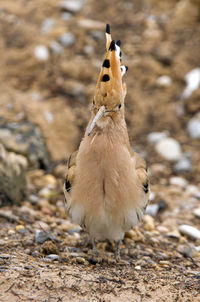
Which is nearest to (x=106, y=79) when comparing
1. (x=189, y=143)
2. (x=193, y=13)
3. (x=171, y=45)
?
(x=189, y=143)

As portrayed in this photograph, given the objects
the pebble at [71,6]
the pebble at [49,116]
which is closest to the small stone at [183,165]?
the pebble at [49,116]

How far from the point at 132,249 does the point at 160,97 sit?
11.4ft

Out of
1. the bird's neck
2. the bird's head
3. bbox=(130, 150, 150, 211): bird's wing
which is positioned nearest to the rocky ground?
bbox=(130, 150, 150, 211): bird's wing

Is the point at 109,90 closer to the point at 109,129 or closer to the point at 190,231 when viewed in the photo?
the point at 109,129

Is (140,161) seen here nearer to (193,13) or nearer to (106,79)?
(106,79)

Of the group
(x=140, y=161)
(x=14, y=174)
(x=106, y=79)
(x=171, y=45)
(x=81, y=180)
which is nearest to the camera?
(x=106, y=79)

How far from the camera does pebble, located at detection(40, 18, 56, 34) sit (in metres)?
7.53

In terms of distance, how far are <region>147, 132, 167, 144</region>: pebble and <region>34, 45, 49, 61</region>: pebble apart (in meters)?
2.15

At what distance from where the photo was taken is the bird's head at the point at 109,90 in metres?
3.11

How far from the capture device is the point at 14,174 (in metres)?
4.85

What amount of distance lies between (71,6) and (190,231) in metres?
4.99

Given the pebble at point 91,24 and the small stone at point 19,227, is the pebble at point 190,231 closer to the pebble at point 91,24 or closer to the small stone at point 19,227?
the small stone at point 19,227

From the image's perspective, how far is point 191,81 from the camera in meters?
7.00

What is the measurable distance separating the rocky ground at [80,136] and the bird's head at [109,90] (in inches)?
46.0
